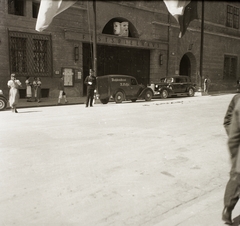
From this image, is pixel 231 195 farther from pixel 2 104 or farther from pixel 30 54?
pixel 30 54

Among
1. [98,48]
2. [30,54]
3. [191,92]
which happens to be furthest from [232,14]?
[191,92]

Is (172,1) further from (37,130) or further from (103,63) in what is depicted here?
(103,63)

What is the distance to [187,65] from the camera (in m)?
31.1

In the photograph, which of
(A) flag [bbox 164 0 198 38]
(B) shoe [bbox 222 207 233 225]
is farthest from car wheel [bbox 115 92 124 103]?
(A) flag [bbox 164 0 198 38]

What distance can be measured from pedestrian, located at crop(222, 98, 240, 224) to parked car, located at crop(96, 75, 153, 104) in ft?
48.9

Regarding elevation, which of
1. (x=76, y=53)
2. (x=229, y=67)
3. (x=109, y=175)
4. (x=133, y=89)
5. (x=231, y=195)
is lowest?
(x=109, y=175)

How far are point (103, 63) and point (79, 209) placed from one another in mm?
20592

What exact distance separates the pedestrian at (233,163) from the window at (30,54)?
17.2 metres

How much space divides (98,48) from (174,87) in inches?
250

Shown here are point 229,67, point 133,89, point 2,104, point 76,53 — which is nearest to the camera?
point 2,104

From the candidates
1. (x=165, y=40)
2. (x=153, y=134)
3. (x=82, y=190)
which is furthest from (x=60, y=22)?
(x=82, y=190)

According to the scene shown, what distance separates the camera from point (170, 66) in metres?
27.8

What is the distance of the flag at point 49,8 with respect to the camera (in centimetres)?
143

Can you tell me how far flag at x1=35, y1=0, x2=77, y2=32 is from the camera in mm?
1431
